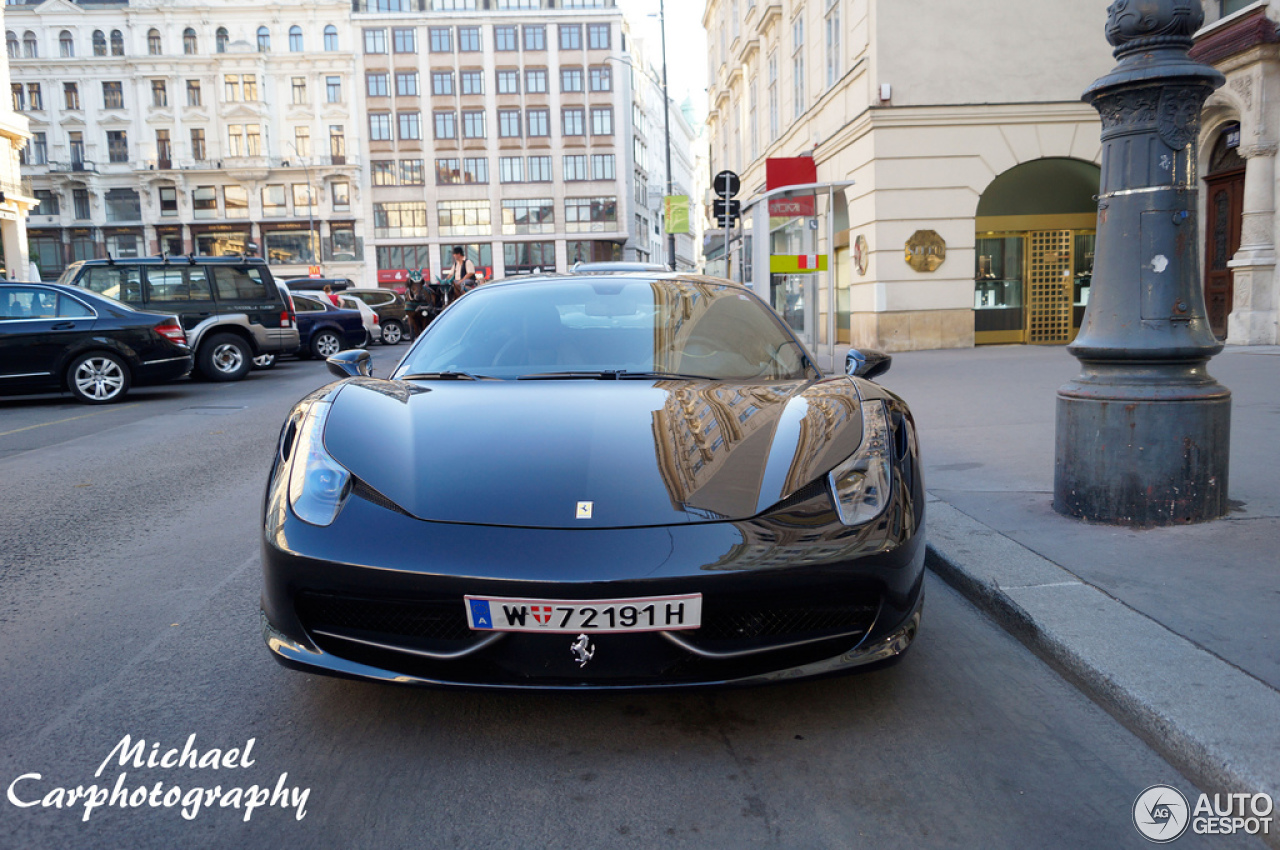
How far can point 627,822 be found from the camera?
6.91 feet

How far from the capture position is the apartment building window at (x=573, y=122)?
6462 cm

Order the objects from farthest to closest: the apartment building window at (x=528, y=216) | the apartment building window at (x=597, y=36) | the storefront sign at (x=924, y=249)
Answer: the apartment building window at (x=597, y=36)
the apartment building window at (x=528, y=216)
the storefront sign at (x=924, y=249)

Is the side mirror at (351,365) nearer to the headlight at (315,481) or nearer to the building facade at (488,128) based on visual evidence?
the headlight at (315,481)

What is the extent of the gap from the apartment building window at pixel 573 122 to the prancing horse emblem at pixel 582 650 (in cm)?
6565

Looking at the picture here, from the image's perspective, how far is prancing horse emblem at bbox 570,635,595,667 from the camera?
226 centimetres

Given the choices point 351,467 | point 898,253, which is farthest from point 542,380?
point 898,253

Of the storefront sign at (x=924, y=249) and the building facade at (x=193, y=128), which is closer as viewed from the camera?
the storefront sign at (x=924, y=249)

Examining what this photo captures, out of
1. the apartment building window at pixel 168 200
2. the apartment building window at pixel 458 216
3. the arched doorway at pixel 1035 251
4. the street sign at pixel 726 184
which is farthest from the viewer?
the apartment building window at pixel 168 200

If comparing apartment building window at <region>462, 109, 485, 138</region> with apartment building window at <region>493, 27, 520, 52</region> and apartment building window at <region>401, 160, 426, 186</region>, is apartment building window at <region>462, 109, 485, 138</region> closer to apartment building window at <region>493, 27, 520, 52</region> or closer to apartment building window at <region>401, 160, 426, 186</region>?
apartment building window at <region>401, 160, 426, 186</region>

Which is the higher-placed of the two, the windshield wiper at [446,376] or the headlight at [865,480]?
the windshield wiper at [446,376]

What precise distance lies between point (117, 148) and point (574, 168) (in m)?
30.8

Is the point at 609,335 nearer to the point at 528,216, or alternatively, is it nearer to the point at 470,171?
the point at 528,216

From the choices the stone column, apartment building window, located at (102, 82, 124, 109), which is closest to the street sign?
the stone column

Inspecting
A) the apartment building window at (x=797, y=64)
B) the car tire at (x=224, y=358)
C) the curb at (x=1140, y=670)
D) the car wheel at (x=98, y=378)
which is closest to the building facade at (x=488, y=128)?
Answer: the apartment building window at (x=797, y=64)
